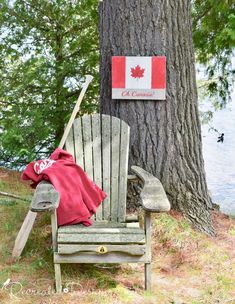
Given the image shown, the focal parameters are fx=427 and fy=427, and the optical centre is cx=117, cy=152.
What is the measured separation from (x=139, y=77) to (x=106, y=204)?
919 millimetres

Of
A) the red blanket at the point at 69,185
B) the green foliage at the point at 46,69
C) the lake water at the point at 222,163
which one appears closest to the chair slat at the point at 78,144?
the red blanket at the point at 69,185

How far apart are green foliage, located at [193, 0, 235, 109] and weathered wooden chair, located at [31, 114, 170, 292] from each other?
1560 millimetres

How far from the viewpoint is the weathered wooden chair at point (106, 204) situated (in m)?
2.29

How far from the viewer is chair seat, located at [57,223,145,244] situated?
7.52 feet

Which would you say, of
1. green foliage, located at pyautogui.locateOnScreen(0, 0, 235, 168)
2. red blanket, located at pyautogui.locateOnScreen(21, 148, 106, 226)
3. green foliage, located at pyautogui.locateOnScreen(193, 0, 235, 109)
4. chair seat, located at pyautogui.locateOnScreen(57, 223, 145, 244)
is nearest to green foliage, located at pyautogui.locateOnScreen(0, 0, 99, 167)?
green foliage, located at pyautogui.locateOnScreen(0, 0, 235, 168)

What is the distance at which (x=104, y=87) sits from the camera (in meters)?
3.15

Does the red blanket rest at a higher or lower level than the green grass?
higher

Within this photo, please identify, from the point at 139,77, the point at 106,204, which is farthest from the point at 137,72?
the point at 106,204

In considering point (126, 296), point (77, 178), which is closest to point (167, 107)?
point (77, 178)

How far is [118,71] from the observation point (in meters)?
3.02

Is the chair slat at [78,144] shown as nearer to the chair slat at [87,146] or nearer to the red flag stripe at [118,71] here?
the chair slat at [87,146]

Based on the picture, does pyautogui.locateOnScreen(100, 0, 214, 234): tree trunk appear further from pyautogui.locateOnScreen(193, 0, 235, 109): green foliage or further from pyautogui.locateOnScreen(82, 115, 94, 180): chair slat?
pyautogui.locateOnScreen(193, 0, 235, 109): green foliage

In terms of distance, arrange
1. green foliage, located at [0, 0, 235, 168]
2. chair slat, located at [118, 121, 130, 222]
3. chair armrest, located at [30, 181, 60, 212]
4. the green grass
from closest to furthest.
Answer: chair armrest, located at [30, 181, 60, 212] < the green grass < chair slat, located at [118, 121, 130, 222] < green foliage, located at [0, 0, 235, 168]

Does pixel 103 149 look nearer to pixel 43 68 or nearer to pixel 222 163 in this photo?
pixel 43 68
